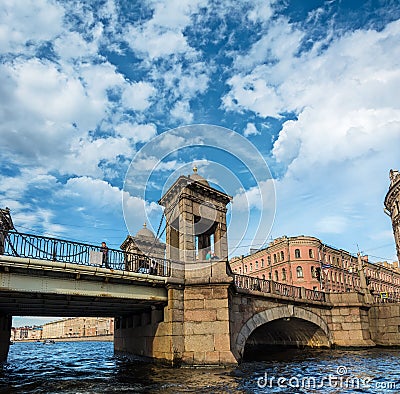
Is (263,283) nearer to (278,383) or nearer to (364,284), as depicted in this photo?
(278,383)

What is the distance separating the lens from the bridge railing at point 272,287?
21719mm

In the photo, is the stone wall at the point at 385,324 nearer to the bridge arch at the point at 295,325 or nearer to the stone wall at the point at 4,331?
the bridge arch at the point at 295,325

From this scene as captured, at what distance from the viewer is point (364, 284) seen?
30.4m

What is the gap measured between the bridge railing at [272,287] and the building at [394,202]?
24.0 m

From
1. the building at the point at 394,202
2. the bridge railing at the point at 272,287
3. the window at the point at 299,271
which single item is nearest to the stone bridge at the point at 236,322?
the bridge railing at the point at 272,287

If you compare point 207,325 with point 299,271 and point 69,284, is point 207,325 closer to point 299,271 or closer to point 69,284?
point 69,284

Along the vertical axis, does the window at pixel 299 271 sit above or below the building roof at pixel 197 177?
below

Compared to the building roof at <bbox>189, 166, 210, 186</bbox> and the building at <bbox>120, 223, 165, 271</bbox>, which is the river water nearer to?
the building roof at <bbox>189, 166, 210, 186</bbox>

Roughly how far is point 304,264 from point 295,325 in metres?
33.3

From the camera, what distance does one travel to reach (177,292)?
17984 millimetres

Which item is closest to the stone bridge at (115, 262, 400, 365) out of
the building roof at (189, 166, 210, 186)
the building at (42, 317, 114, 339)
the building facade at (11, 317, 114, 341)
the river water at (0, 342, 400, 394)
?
the river water at (0, 342, 400, 394)

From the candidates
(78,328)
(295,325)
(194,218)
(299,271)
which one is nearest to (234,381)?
(194,218)

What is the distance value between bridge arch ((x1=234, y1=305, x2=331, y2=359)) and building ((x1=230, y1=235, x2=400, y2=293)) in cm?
2574

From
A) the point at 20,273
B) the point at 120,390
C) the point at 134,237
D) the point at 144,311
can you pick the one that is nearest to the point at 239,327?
the point at 144,311
